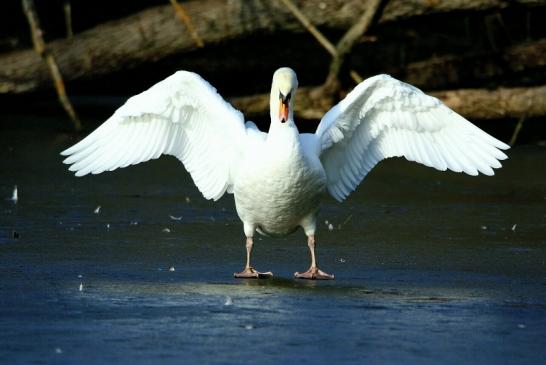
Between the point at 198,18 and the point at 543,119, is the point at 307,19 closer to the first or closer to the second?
the point at 198,18

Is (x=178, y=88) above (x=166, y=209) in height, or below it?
above

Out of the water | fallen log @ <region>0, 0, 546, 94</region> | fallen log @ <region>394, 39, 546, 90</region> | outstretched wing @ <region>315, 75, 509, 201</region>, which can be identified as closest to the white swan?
outstretched wing @ <region>315, 75, 509, 201</region>

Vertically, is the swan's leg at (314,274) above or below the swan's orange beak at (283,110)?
below

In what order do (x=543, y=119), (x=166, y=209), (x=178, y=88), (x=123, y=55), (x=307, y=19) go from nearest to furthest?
1. (x=178, y=88)
2. (x=166, y=209)
3. (x=307, y=19)
4. (x=123, y=55)
5. (x=543, y=119)

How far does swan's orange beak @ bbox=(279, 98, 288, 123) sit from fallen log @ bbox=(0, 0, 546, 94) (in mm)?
7049

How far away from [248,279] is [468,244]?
92.8 inches

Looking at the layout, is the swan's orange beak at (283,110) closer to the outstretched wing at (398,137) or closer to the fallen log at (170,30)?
the outstretched wing at (398,137)

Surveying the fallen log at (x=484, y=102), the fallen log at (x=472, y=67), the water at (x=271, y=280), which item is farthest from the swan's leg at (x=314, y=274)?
the fallen log at (x=472, y=67)

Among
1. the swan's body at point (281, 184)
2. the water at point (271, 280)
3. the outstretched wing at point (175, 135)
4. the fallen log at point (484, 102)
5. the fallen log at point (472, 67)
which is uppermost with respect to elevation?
the fallen log at point (472, 67)

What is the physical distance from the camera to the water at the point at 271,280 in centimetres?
664

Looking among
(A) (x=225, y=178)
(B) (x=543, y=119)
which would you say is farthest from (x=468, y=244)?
(B) (x=543, y=119)

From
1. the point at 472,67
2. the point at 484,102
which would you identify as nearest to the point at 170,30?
the point at 472,67

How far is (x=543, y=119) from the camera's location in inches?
752

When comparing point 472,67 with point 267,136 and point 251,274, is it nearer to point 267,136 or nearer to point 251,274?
point 267,136
